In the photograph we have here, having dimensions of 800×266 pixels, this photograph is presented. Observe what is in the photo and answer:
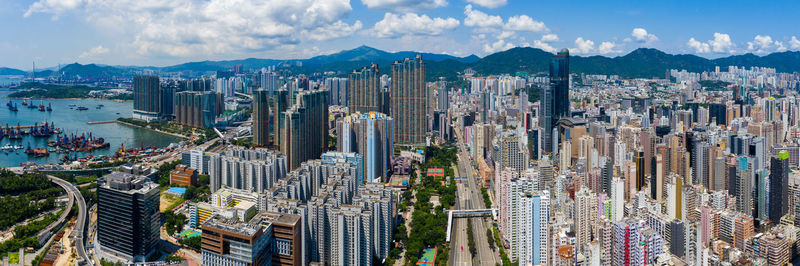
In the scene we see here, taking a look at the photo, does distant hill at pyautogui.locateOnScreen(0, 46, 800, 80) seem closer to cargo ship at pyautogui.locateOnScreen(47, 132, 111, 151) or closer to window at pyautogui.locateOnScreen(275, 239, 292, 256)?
cargo ship at pyautogui.locateOnScreen(47, 132, 111, 151)

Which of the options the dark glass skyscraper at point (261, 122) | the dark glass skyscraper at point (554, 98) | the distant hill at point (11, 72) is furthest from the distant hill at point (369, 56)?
the dark glass skyscraper at point (261, 122)

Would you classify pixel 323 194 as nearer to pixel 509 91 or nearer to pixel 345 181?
pixel 345 181

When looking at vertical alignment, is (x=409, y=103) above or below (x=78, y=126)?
above

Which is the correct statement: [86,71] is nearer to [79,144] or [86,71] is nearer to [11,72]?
[11,72]

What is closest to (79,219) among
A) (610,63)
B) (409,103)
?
(409,103)

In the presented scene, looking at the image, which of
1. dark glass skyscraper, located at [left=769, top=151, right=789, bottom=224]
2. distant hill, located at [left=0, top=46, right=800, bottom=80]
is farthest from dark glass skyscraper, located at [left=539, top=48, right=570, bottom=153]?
distant hill, located at [left=0, top=46, right=800, bottom=80]

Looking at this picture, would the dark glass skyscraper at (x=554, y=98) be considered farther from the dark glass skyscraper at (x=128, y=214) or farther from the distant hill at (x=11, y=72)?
the distant hill at (x=11, y=72)

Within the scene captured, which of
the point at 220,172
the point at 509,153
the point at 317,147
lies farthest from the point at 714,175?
the point at 220,172

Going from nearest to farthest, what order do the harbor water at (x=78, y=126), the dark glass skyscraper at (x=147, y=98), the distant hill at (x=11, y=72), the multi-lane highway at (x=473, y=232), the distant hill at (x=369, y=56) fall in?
the multi-lane highway at (x=473, y=232) < the harbor water at (x=78, y=126) < the dark glass skyscraper at (x=147, y=98) < the distant hill at (x=369, y=56) < the distant hill at (x=11, y=72)
